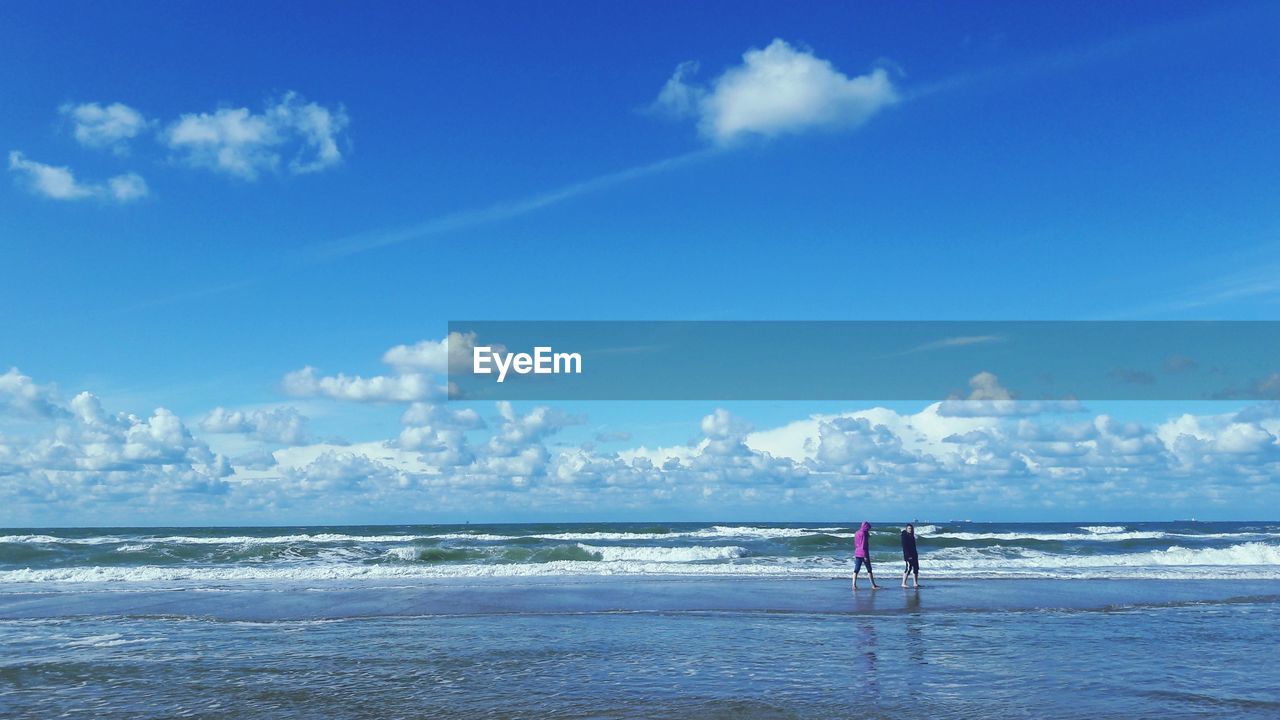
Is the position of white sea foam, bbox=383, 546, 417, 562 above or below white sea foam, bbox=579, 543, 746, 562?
above

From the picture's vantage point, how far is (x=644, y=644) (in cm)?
1509

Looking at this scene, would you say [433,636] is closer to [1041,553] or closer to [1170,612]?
[1170,612]

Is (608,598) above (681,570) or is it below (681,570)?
above

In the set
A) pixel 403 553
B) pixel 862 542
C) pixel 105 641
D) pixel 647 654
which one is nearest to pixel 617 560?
pixel 403 553

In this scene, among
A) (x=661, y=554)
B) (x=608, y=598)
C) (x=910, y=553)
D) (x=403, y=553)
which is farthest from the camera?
(x=403, y=553)

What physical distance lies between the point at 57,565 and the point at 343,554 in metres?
12.4

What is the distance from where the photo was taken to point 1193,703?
422 inches

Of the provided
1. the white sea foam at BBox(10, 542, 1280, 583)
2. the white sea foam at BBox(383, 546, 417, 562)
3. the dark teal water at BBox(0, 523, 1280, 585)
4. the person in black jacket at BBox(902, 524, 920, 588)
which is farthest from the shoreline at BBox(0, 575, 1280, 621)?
the white sea foam at BBox(383, 546, 417, 562)

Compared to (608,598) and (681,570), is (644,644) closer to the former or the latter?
(608,598)

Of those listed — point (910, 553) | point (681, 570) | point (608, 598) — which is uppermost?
point (910, 553)

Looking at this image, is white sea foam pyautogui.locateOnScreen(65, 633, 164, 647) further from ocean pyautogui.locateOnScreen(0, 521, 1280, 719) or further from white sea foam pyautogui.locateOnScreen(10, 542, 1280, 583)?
white sea foam pyautogui.locateOnScreen(10, 542, 1280, 583)

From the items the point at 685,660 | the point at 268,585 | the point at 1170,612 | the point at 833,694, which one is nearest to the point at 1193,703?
the point at 833,694

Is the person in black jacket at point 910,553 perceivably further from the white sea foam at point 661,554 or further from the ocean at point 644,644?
the white sea foam at point 661,554

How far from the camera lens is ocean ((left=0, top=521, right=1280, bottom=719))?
10.9 meters
